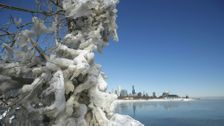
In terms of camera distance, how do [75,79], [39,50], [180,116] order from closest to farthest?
[75,79], [39,50], [180,116]

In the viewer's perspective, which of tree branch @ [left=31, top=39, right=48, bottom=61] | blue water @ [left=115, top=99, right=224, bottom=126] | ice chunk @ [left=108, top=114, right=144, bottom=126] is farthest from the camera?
blue water @ [left=115, top=99, right=224, bottom=126]

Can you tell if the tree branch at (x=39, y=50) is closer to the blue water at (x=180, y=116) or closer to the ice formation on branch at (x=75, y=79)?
the ice formation on branch at (x=75, y=79)

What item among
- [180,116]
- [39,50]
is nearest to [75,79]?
[39,50]

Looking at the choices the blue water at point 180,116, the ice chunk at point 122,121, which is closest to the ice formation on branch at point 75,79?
the ice chunk at point 122,121

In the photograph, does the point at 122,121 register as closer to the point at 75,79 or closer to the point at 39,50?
the point at 75,79

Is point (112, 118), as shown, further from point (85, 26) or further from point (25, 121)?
point (85, 26)

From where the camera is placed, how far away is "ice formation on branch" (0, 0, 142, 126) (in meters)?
2.28

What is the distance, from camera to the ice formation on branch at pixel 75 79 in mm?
2277

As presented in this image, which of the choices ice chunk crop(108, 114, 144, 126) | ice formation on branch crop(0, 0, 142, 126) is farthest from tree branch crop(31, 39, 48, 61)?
ice chunk crop(108, 114, 144, 126)

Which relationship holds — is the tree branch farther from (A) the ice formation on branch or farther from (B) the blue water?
(B) the blue water

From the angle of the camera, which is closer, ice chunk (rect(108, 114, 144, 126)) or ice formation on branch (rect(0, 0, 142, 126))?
ice formation on branch (rect(0, 0, 142, 126))

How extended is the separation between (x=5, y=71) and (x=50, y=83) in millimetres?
576

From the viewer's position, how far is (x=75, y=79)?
95.3 inches

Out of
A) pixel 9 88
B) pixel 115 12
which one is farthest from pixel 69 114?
pixel 115 12
